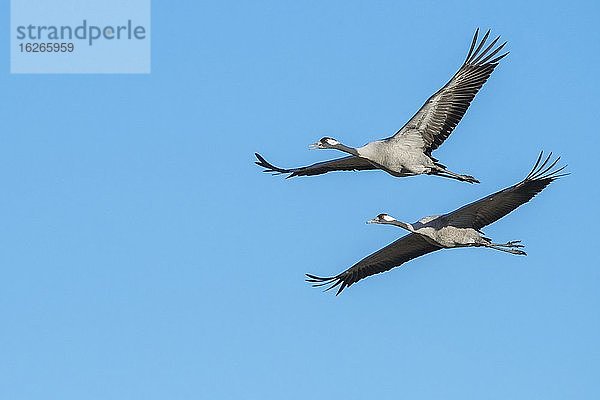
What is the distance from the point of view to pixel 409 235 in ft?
127

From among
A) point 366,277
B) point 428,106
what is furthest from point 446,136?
point 366,277

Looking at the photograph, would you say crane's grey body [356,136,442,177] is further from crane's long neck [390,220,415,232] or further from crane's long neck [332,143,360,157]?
crane's long neck [390,220,415,232]

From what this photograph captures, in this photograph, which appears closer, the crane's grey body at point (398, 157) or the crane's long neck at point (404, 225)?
the crane's grey body at point (398, 157)

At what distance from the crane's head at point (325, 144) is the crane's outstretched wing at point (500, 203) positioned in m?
3.10

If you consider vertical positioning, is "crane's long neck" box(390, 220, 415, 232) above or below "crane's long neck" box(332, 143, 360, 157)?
below

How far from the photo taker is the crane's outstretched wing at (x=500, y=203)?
36375 mm

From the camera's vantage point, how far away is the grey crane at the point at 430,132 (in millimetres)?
35531

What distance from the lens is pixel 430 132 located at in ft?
119

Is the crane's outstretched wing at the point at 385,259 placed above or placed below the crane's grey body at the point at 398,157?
below

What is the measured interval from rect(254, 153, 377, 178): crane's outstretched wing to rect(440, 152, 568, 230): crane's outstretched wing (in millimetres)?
2297

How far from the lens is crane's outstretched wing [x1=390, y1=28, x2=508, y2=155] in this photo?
3600 cm

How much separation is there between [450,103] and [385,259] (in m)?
5.20

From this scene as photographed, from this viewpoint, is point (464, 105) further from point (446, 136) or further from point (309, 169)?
point (309, 169)

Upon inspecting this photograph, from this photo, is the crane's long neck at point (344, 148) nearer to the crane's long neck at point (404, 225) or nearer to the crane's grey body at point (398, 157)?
the crane's grey body at point (398, 157)
